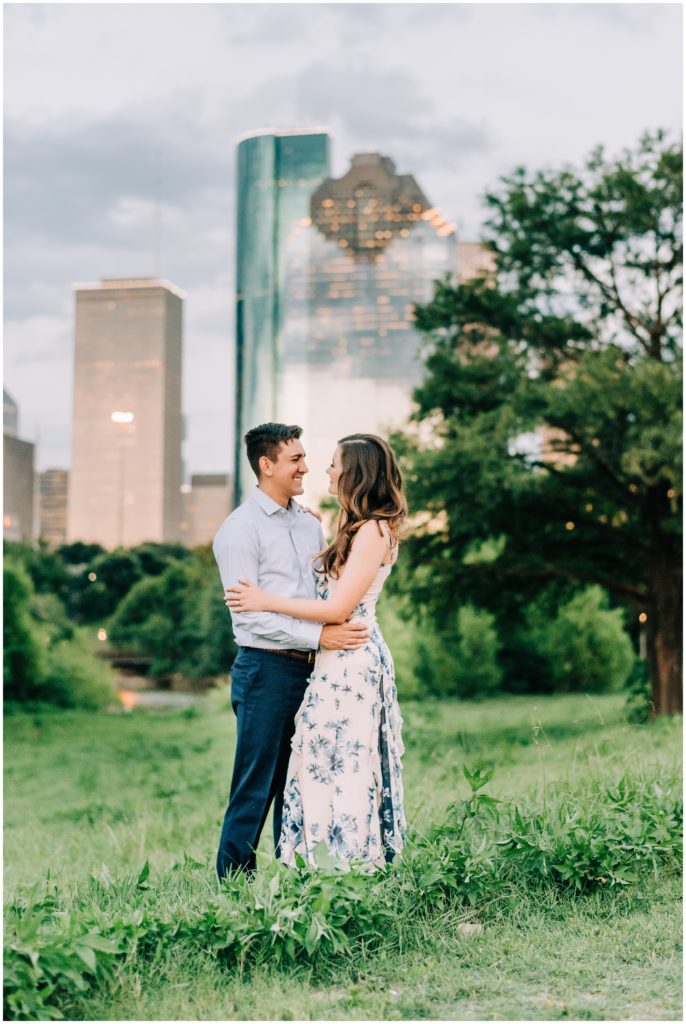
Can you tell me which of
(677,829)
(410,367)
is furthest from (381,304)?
(677,829)

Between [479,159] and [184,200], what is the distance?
53.5ft

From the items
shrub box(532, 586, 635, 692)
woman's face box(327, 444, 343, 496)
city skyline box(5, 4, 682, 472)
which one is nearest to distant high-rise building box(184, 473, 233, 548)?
city skyline box(5, 4, 682, 472)

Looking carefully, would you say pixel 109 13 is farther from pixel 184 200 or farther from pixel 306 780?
Result: pixel 184 200

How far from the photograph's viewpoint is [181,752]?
18.2 metres

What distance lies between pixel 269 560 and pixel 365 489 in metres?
0.47

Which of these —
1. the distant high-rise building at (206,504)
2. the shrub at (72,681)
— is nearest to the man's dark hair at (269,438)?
the shrub at (72,681)

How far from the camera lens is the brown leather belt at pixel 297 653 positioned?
140 inches

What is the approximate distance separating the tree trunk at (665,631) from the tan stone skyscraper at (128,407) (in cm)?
2402

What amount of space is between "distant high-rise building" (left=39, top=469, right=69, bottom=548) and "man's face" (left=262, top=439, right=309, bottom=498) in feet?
102

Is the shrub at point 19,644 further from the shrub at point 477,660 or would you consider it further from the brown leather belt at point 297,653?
the brown leather belt at point 297,653

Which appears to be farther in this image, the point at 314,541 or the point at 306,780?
the point at 314,541

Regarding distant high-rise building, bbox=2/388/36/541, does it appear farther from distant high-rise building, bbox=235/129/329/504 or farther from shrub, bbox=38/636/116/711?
distant high-rise building, bbox=235/129/329/504

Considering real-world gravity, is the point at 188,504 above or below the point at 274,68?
below

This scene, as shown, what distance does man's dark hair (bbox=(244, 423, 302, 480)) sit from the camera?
11.9 feet
